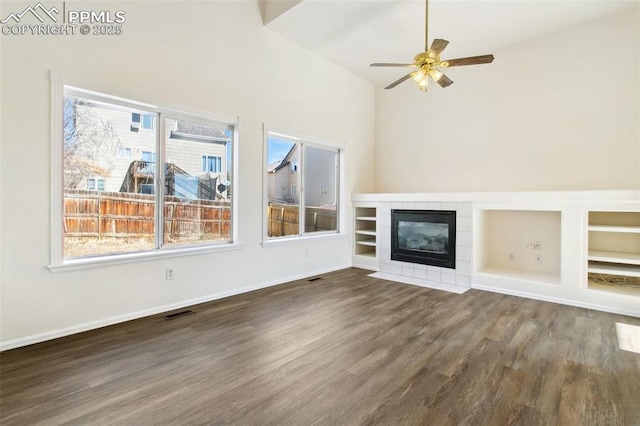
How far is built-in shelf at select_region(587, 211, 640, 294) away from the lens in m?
3.49

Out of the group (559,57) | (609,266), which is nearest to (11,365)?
(609,266)

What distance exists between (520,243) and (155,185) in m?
5.00

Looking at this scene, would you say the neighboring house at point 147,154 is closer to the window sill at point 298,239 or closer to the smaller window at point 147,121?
the smaller window at point 147,121

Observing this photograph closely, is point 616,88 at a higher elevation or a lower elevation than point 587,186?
higher

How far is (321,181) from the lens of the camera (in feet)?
18.0

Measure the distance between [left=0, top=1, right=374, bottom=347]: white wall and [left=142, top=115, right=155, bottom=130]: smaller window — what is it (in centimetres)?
23

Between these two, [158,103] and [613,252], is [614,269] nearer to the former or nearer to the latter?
[613,252]

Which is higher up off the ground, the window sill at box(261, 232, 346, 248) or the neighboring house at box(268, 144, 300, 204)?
the neighboring house at box(268, 144, 300, 204)

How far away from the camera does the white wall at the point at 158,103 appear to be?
2.50m

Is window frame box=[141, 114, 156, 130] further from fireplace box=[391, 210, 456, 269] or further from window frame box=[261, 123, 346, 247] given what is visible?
fireplace box=[391, 210, 456, 269]

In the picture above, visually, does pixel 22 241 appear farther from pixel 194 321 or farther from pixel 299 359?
pixel 299 359

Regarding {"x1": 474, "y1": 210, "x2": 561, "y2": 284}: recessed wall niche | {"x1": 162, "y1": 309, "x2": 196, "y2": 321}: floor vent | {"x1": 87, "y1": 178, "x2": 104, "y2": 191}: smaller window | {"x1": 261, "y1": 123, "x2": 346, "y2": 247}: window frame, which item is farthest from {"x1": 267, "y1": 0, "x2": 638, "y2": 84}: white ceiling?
{"x1": 162, "y1": 309, "x2": 196, "y2": 321}: floor vent

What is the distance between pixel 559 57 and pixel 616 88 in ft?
2.66

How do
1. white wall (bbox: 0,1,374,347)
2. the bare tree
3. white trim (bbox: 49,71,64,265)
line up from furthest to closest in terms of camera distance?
the bare tree < white trim (bbox: 49,71,64,265) < white wall (bbox: 0,1,374,347)
